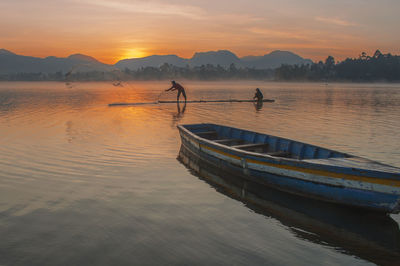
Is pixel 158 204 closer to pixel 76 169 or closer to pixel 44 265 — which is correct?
pixel 44 265

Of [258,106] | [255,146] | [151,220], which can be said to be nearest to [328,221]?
[151,220]

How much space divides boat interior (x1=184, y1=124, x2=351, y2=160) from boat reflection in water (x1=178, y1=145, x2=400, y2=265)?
5.71 ft

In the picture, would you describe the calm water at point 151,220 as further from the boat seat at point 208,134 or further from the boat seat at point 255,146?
the boat seat at point 255,146

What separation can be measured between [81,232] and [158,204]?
95.7 inches

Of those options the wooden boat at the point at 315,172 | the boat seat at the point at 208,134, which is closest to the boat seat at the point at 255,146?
the wooden boat at the point at 315,172

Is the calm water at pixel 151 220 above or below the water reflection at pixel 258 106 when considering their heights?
below

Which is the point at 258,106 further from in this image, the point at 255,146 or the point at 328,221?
the point at 328,221

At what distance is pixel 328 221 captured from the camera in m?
9.07

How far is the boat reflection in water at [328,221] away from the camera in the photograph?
771 cm

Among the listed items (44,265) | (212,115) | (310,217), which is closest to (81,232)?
(44,265)

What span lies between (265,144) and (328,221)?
208 inches

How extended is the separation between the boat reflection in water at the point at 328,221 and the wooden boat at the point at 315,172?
0.34 meters

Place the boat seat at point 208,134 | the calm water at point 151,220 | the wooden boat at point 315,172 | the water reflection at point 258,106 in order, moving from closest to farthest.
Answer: the calm water at point 151,220
the wooden boat at point 315,172
the boat seat at point 208,134
the water reflection at point 258,106

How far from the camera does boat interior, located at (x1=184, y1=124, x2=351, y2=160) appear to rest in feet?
38.2
